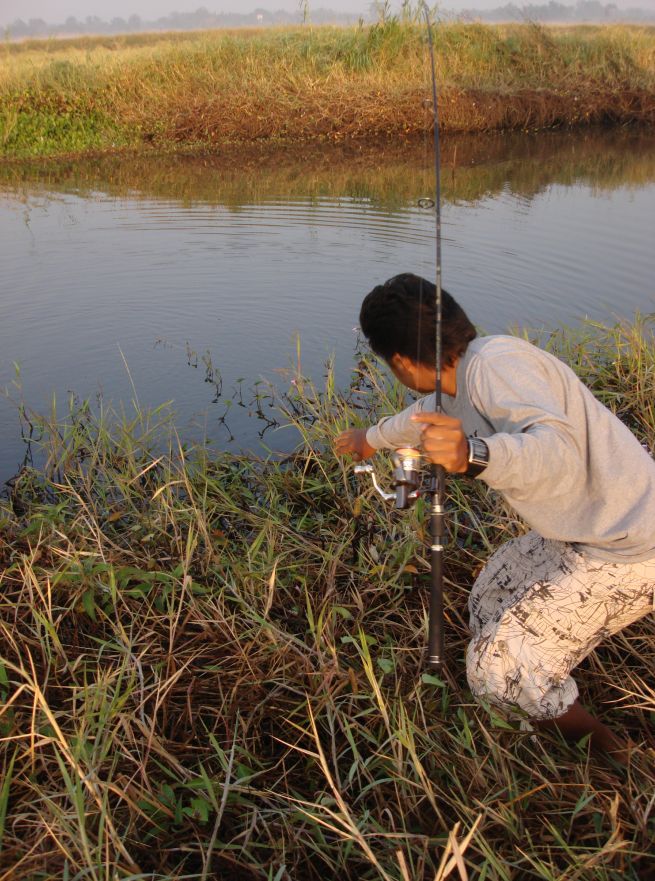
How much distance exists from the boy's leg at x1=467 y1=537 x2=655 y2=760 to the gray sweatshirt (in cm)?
6

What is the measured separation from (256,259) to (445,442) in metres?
5.83

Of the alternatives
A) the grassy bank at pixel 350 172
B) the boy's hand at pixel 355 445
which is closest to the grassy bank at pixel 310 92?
the grassy bank at pixel 350 172

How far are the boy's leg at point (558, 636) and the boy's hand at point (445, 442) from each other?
53cm

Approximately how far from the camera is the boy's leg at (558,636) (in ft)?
6.70

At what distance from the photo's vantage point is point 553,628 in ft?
6.77

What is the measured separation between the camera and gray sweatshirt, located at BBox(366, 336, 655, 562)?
1.88m

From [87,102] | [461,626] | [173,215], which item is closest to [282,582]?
[461,626]

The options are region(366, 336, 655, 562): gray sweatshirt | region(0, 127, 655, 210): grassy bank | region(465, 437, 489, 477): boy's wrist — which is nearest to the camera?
region(465, 437, 489, 477): boy's wrist

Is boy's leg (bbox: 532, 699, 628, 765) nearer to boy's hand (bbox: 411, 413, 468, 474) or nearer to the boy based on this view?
the boy

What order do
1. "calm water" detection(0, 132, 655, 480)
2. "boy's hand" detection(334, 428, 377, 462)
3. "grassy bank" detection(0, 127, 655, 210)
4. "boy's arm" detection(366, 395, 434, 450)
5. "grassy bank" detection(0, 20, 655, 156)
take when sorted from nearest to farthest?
1. "boy's arm" detection(366, 395, 434, 450)
2. "boy's hand" detection(334, 428, 377, 462)
3. "calm water" detection(0, 132, 655, 480)
4. "grassy bank" detection(0, 127, 655, 210)
5. "grassy bank" detection(0, 20, 655, 156)

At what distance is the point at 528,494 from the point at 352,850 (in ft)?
2.96

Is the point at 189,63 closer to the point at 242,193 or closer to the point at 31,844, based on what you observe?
the point at 242,193

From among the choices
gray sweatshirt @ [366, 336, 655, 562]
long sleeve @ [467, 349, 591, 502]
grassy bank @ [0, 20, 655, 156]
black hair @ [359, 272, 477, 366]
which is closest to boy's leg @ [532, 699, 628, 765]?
gray sweatshirt @ [366, 336, 655, 562]

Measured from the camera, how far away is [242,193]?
9984 millimetres
